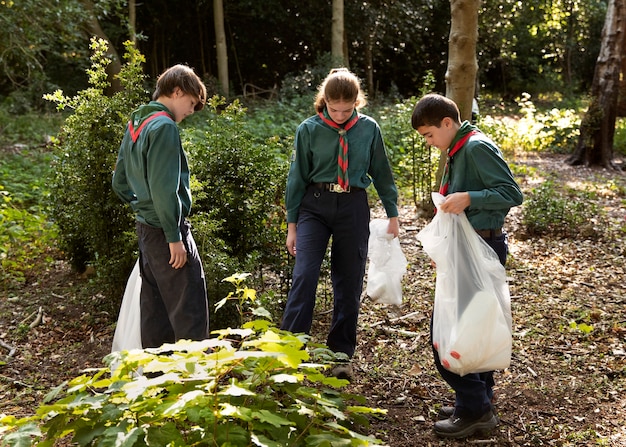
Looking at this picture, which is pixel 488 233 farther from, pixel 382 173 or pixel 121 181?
pixel 121 181

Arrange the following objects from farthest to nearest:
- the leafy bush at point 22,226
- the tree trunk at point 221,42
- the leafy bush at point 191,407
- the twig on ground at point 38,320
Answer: the tree trunk at point 221,42 → the leafy bush at point 22,226 → the twig on ground at point 38,320 → the leafy bush at point 191,407

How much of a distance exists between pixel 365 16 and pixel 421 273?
576 inches

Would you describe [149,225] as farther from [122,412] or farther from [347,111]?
[122,412]

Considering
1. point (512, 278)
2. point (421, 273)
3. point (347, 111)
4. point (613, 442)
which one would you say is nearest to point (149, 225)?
point (347, 111)

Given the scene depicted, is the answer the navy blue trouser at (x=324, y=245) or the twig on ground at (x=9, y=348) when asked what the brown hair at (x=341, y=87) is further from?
the twig on ground at (x=9, y=348)

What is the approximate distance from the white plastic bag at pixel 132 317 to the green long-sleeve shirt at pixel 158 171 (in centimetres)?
43

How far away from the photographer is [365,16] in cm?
1917

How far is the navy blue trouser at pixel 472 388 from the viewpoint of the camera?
3.31m

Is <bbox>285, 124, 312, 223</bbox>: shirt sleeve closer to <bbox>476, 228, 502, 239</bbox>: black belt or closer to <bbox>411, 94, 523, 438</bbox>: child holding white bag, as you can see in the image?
<bbox>411, 94, 523, 438</bbox>: child holding white bag

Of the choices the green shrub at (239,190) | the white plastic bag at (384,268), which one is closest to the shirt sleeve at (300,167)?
the white plastic bag at (384,268)

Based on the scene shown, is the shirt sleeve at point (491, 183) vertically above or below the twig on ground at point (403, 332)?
above

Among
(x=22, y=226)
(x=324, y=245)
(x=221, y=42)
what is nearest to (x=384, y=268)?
(x=324, y=245)

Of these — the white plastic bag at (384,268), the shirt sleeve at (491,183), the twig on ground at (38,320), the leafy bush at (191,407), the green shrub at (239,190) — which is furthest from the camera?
the twig on ground at (38,320)

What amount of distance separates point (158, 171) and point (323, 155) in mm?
1023
